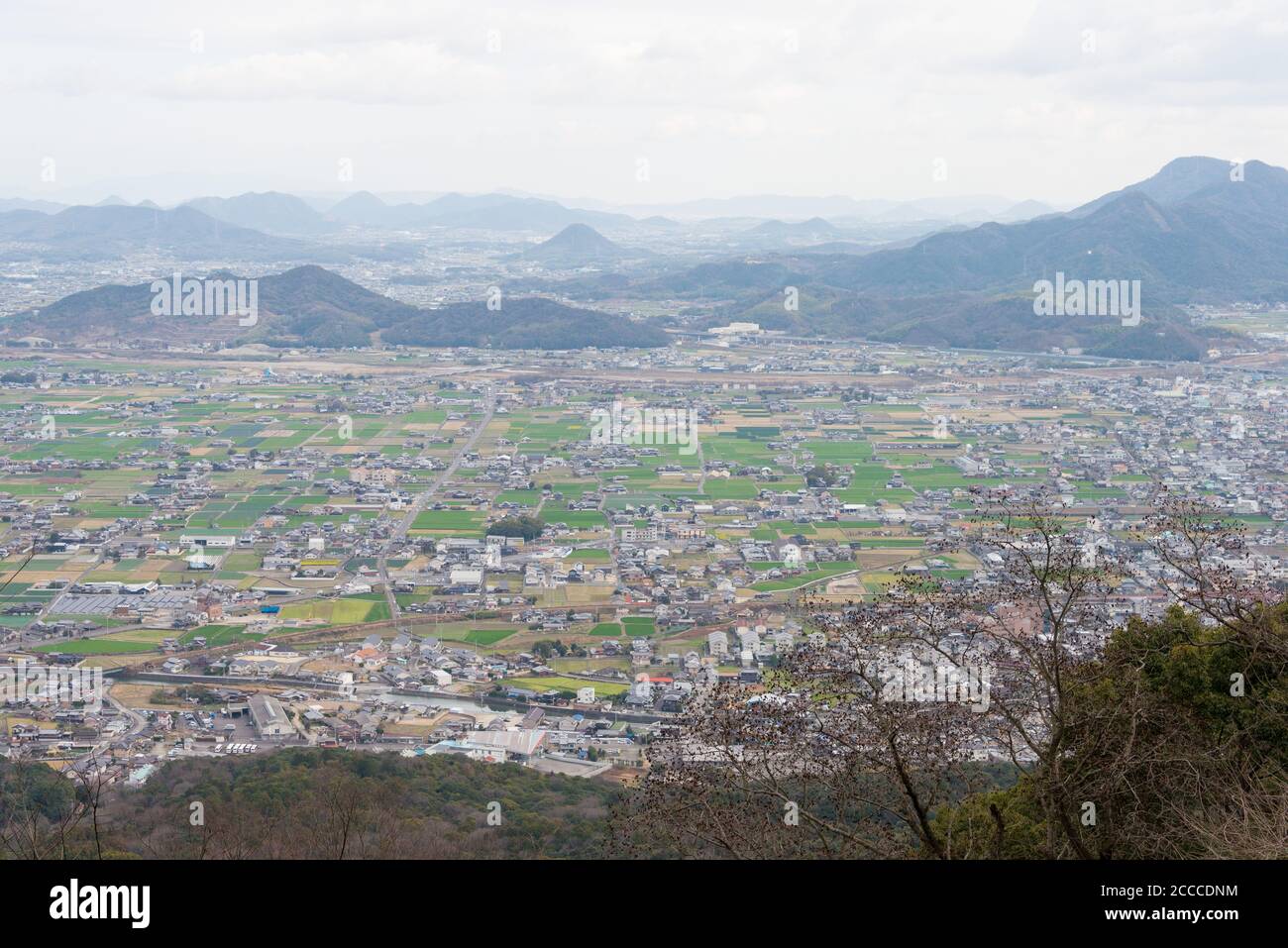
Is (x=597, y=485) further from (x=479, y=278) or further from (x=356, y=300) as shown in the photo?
(x=479, y=278)

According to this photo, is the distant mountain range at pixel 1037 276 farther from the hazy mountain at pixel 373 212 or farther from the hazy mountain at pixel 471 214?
the hazy mountain at pixel 373 212

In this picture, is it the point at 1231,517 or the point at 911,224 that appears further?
the point at 911,224

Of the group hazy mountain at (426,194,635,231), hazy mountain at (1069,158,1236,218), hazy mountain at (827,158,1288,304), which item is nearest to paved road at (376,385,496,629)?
hazy mountain at (827,158,1288,304)

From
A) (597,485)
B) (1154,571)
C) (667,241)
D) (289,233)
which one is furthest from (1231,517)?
(289,233)

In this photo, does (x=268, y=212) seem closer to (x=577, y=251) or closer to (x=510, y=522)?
(x=577, y=251)

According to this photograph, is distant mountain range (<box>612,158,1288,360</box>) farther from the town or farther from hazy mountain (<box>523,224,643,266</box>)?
hazy mountain (<box>523,224,643,266</box>)

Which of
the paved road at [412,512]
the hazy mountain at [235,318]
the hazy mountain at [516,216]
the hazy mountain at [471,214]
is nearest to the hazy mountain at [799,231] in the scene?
the hazy mountain at [516,216]
